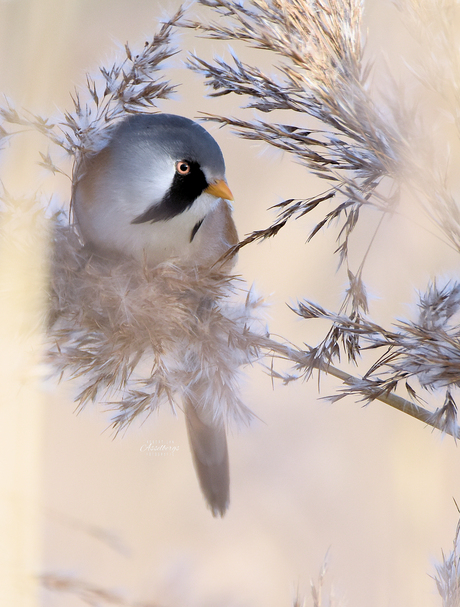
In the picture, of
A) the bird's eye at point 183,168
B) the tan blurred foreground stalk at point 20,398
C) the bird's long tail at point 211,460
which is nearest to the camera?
the tan blurred foreground stalk at point 20,398

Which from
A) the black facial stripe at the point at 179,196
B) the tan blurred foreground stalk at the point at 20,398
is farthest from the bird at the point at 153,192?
the tan blurred foreground stalk at the point at 20,398

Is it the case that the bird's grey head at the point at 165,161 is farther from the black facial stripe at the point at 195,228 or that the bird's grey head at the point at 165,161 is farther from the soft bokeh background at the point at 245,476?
the soft bokeh background at the point at 245,476

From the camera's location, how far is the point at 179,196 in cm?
72

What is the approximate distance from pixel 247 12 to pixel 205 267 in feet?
1.01

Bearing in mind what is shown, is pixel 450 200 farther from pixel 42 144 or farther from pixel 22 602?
pixel 22 602

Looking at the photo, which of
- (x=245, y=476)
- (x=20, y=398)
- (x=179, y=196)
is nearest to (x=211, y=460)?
(x=245, y=476)

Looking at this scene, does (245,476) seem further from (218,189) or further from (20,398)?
(218,189)

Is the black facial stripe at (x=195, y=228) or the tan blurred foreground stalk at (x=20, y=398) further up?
the black facial stripe at (x=195, y=228)

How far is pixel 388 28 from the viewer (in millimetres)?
807

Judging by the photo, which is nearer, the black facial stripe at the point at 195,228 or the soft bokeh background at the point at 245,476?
the black facial stripe at the point at 195,228

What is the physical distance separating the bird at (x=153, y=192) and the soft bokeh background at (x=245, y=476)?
0.17 metres

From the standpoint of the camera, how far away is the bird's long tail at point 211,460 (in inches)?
33.6

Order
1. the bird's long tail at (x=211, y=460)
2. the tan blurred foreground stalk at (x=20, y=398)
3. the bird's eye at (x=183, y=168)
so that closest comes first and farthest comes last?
the tan blurred foreground stalk at (x=20, y=398) → the bird's eye at (x=183, y=168) → the bird's long tail at (x=211, y=460)

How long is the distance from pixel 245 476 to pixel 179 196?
0.57 metres
